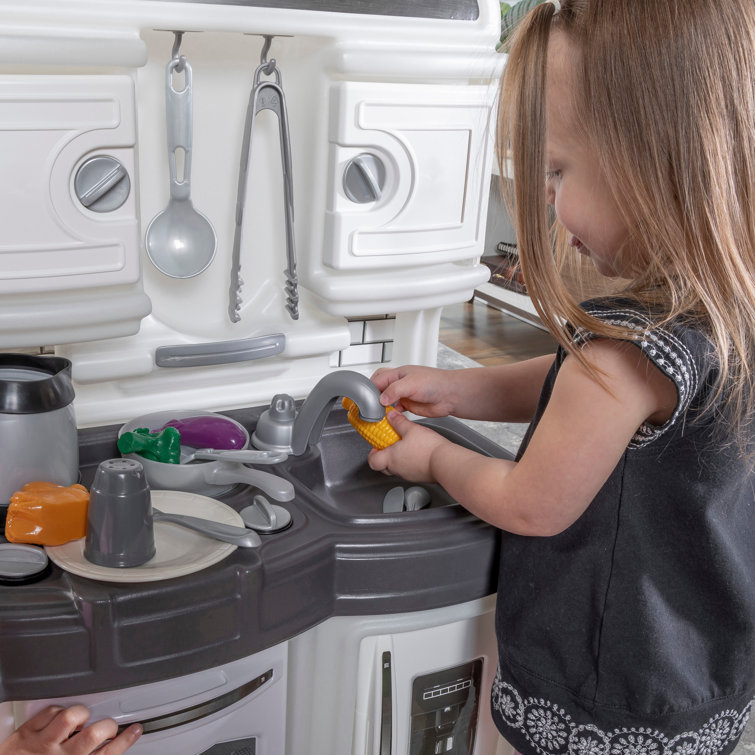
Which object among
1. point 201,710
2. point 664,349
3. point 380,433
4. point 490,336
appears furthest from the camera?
point 490,336

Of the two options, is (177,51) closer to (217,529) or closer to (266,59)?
(266,59)

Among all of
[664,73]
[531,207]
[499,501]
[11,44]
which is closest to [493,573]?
[499,501]

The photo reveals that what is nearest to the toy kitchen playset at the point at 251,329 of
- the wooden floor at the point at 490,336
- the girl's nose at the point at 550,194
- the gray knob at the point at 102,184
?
the gray knob at the point at 102,184

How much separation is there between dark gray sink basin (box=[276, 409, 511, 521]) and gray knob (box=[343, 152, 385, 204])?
0.26 m

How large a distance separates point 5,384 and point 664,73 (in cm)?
61

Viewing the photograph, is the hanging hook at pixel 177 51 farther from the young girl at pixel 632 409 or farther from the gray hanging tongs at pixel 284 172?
the young girl at pixel 632 409

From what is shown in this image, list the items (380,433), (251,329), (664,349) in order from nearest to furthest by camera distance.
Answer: (664,349) < (380,433) < (251,329)

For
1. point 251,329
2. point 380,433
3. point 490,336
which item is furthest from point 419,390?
point 490,336

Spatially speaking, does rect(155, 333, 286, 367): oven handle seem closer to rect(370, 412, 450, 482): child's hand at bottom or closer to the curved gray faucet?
the curved gray faucet

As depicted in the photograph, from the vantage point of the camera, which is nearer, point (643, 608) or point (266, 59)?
point (643, 608)

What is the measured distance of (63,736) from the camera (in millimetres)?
750

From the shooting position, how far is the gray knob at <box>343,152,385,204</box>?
1004 mm

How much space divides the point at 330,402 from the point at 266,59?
368 millimetres

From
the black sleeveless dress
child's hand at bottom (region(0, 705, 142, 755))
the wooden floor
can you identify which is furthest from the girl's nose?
the wooden floor
